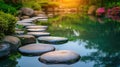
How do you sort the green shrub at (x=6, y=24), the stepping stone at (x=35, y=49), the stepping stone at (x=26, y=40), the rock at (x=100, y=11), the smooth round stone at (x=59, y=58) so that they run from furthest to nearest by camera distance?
1. the rock at (x=100, y=11)
2. the stepping stone at (x=26, y=40)
3. the green shrub at (x=6, y=24)
4. the stepping stone at (x=35, y=49)
5. the smooth round stone at (x=59, y=58)

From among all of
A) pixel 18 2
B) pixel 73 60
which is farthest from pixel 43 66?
pixel 18 2

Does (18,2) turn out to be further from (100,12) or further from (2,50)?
(2,50)

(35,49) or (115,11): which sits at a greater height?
(35,49)

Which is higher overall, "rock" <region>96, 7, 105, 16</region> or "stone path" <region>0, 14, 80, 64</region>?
"stone path" <region>0, 14, 80, 64</region>

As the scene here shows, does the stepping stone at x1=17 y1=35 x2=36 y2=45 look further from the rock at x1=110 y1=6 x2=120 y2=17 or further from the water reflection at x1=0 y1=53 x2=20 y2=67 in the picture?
the rock at x1=110 y1=6 x2=120 y2=17

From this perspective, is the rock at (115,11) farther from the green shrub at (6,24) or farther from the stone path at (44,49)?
the green shrub at (6,24)

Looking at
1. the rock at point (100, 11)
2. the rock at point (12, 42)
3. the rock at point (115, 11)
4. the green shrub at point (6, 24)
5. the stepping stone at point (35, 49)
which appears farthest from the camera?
the rock at point (100, 11)

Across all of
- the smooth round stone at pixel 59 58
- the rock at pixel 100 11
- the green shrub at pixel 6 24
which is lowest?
the rock at pixel 100 11

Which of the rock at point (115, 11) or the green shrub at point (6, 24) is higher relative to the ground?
the green shrub at point (6, 24)

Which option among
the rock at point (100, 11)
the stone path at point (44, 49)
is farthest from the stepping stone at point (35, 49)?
the rock at point (100, 11)

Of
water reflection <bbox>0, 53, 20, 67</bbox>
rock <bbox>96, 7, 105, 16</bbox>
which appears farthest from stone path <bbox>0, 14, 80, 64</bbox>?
rock <bbox>96, 7, 105, 16</bbox>

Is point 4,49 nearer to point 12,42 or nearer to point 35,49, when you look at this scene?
point 12,42

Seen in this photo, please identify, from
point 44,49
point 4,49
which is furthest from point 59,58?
point 4,49

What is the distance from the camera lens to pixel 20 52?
6746mm
